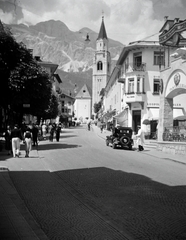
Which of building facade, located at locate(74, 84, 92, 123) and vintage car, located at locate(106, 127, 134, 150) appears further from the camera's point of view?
building facade, located at locate(74, 84, 92, 123)

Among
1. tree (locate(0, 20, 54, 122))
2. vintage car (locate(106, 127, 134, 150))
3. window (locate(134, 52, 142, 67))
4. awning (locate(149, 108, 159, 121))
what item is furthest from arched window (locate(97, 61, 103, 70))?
tree (locate(0, 20, 54, 122))

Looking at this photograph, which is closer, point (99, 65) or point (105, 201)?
point (105, 201)

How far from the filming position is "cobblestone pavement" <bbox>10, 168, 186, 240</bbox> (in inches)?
213

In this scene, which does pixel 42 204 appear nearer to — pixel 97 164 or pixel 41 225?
pixel 41 225

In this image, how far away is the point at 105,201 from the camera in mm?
7523

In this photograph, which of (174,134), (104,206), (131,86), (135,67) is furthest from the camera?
(131,86)

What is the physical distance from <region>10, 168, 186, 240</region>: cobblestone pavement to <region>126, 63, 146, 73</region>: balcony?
92.1ft

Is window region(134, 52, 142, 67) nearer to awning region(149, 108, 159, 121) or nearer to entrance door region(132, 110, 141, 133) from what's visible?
entrance door region(132, 110, 141, 133)

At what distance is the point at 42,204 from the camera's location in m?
7.22

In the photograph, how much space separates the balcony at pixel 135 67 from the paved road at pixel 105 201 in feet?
86.3

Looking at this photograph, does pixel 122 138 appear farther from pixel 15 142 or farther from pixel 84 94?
pixel 84 94

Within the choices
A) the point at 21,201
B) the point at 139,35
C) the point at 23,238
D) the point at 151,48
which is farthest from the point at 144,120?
the point at 23,238

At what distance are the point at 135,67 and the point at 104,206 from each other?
32.9m

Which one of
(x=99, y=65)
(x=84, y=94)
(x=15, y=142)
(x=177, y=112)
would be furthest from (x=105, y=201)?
(x=84, y=94)
